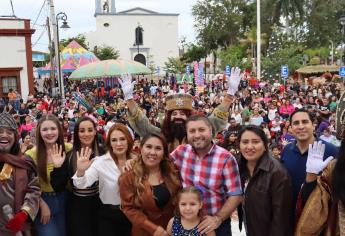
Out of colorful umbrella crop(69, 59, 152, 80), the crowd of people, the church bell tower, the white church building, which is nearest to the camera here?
the crowd of people

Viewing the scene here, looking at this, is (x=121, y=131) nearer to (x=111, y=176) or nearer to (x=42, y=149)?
(x=111, y=176)

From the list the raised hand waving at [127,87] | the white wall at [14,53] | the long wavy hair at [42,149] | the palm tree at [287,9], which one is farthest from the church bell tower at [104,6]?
the long wavy hair at [42,149]

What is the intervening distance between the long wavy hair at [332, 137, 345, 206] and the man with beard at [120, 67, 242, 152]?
165cm

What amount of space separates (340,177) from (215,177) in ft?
3.18

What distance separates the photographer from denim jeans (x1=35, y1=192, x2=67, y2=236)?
3893 millimetres

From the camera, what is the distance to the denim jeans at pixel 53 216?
12.8 ft

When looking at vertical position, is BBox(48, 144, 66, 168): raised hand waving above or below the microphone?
above

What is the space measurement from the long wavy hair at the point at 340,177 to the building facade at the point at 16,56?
2427 cm

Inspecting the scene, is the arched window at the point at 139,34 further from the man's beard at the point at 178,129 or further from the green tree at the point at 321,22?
the man's beard at the point at 178,129

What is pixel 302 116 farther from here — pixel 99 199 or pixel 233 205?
pixel 99 199

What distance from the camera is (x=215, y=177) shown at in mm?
3494

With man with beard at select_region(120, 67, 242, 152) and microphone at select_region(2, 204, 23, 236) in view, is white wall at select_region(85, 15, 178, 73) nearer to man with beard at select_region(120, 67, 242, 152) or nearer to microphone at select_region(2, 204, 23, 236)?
man with beard at select_region(120, 67, 242, 152)

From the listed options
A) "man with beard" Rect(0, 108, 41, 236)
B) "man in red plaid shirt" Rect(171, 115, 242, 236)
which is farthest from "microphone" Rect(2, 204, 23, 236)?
"man in red plaid shirt" Rect(171, 115, 242, 236)

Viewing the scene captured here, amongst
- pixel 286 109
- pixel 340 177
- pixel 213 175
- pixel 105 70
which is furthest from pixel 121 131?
pixel 105 70
